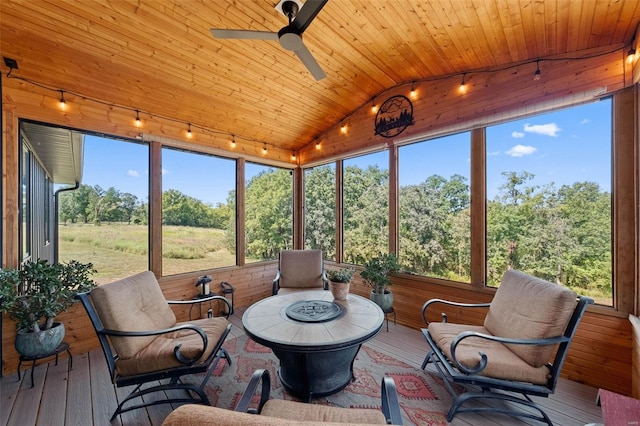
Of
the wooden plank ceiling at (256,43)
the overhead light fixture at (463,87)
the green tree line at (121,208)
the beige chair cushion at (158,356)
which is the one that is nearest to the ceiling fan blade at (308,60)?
the wooden plank ceiling at (256,43)

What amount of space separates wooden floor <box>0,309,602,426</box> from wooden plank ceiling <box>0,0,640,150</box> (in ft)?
9.87

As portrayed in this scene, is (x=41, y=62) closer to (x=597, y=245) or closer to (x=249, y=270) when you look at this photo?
(x=249, y=270)

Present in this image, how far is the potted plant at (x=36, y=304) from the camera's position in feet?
7.43

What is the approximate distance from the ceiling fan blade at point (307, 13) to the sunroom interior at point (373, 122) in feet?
0.79

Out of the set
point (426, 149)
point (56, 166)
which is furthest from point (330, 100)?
point (56, 166)

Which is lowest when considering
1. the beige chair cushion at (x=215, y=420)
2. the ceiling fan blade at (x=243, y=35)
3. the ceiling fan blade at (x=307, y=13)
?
the beige chair cushion at (x=215, y=420)

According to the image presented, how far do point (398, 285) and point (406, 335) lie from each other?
68 centimetres

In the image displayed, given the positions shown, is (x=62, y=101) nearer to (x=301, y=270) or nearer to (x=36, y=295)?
(x=36, y=295)

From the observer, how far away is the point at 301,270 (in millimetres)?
3949

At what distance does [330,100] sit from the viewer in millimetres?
4035

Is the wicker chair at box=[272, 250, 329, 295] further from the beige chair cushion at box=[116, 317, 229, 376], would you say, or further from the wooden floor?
the beige chair cushion at box=[116, 317, 229, 376]

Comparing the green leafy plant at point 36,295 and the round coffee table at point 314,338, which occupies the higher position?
the green leafy plant at point 36,295

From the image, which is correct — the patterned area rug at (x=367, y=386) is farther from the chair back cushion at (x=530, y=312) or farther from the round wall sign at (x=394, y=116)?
the round wall sign at (x=394, y=116)

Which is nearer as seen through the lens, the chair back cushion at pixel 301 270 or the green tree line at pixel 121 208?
the green tree line at pixel 121 208
